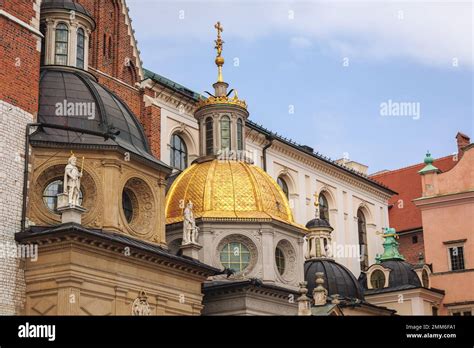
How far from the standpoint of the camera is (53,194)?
27.2 meters

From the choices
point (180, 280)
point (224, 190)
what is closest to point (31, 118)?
point (180, 280)

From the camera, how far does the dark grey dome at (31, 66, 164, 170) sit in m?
27.4

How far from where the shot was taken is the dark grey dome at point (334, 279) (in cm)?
3966

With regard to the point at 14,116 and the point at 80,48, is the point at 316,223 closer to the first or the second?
the point at 80,48

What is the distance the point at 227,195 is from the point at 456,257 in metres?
14.2

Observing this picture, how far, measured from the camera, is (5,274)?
2469 centimetres

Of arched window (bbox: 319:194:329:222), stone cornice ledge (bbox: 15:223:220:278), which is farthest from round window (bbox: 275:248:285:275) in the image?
arched window (bbox: 319:194:329:222)

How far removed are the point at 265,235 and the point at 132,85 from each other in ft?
25.6

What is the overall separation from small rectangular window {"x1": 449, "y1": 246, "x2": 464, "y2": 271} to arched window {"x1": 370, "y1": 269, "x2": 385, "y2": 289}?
3.09 meters

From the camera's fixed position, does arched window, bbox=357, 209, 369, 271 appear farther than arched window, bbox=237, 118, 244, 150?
Yes

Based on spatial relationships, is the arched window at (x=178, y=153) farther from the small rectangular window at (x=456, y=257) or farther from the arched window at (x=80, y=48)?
the small rectangular window at (x=456, y=257)

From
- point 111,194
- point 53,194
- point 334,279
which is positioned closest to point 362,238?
point 334,279

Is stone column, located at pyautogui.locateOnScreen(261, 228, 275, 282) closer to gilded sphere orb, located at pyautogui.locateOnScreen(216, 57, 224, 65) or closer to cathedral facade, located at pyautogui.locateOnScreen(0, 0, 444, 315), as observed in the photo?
cathedral facade, located at pyautogui.locateOnScreen(0, 0, 444, 315)
